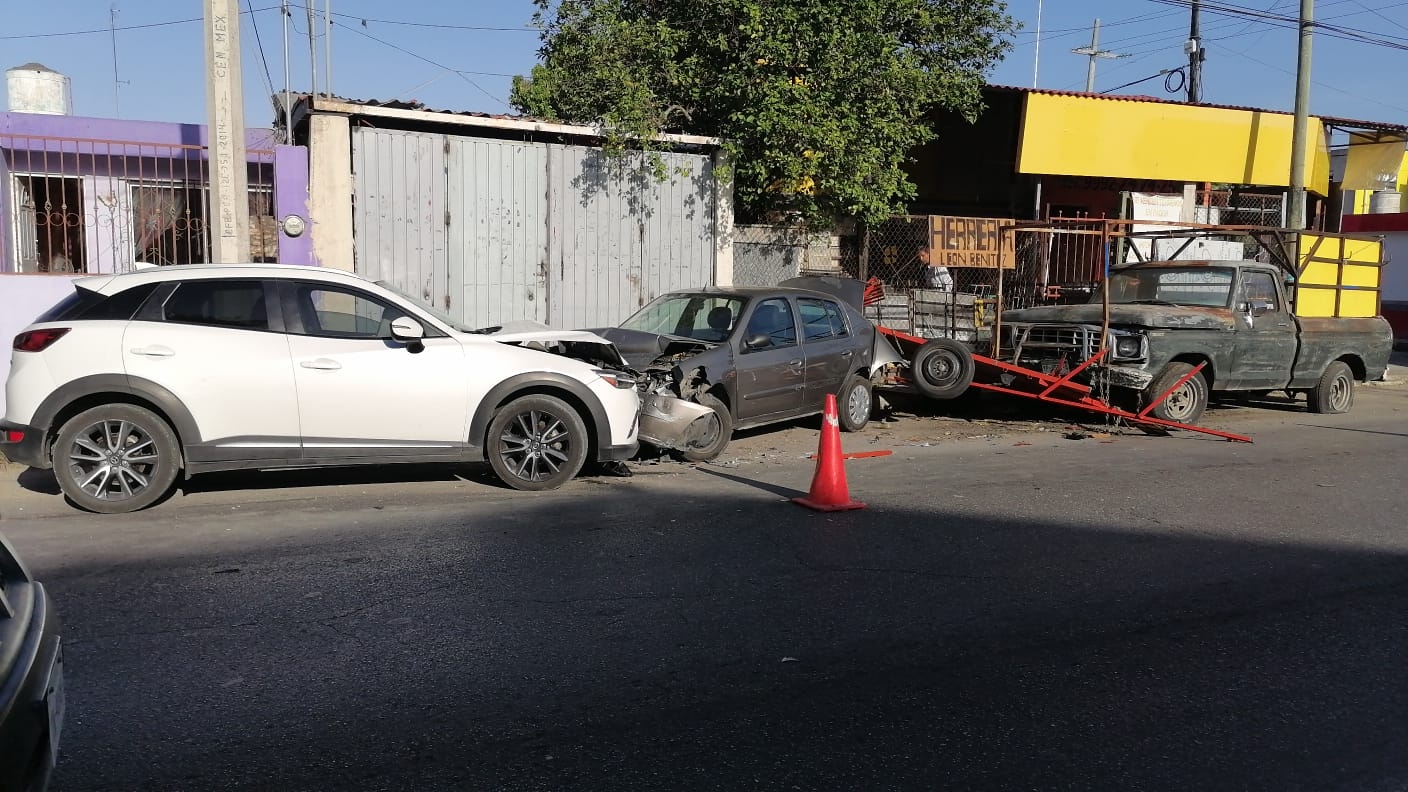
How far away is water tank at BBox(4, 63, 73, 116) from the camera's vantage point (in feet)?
48.7

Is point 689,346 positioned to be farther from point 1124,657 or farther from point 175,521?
point 1124,657

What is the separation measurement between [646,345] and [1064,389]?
4.93 m

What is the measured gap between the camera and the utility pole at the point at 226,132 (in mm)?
10102

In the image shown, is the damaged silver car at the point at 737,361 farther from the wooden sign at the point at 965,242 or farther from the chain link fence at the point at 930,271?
the chain link fence at the point at 930,271

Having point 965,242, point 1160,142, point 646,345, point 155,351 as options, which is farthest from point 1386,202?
point 155,351

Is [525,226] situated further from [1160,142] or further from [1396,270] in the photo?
[1396,270]

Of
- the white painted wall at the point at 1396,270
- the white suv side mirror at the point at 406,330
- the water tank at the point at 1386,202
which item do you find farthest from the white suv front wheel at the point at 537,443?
the water tank at the point at 1386,202

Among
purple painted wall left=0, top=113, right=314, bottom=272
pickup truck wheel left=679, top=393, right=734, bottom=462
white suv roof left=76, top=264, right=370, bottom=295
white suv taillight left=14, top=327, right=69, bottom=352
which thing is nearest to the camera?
white suv taillight left=14, top=327, right=69, bottom=352

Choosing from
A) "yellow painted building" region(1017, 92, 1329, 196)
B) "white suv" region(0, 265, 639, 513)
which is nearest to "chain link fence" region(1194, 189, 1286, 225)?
"yellow painted building" region(1017, 92, 1329, 196)

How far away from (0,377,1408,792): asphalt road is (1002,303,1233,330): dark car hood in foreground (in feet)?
11.6

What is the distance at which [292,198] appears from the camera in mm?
11891

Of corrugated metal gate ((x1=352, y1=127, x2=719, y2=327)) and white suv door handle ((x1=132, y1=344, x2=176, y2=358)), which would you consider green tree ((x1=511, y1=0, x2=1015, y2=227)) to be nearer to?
corrugated metal gate ((x1=352, y1=127, x2=719, y2=327))

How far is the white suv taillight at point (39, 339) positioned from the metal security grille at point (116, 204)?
426cm

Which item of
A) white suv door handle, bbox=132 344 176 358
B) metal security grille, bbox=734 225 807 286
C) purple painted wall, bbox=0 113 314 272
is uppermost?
purple painted wall, bbox=0 113 314 272
